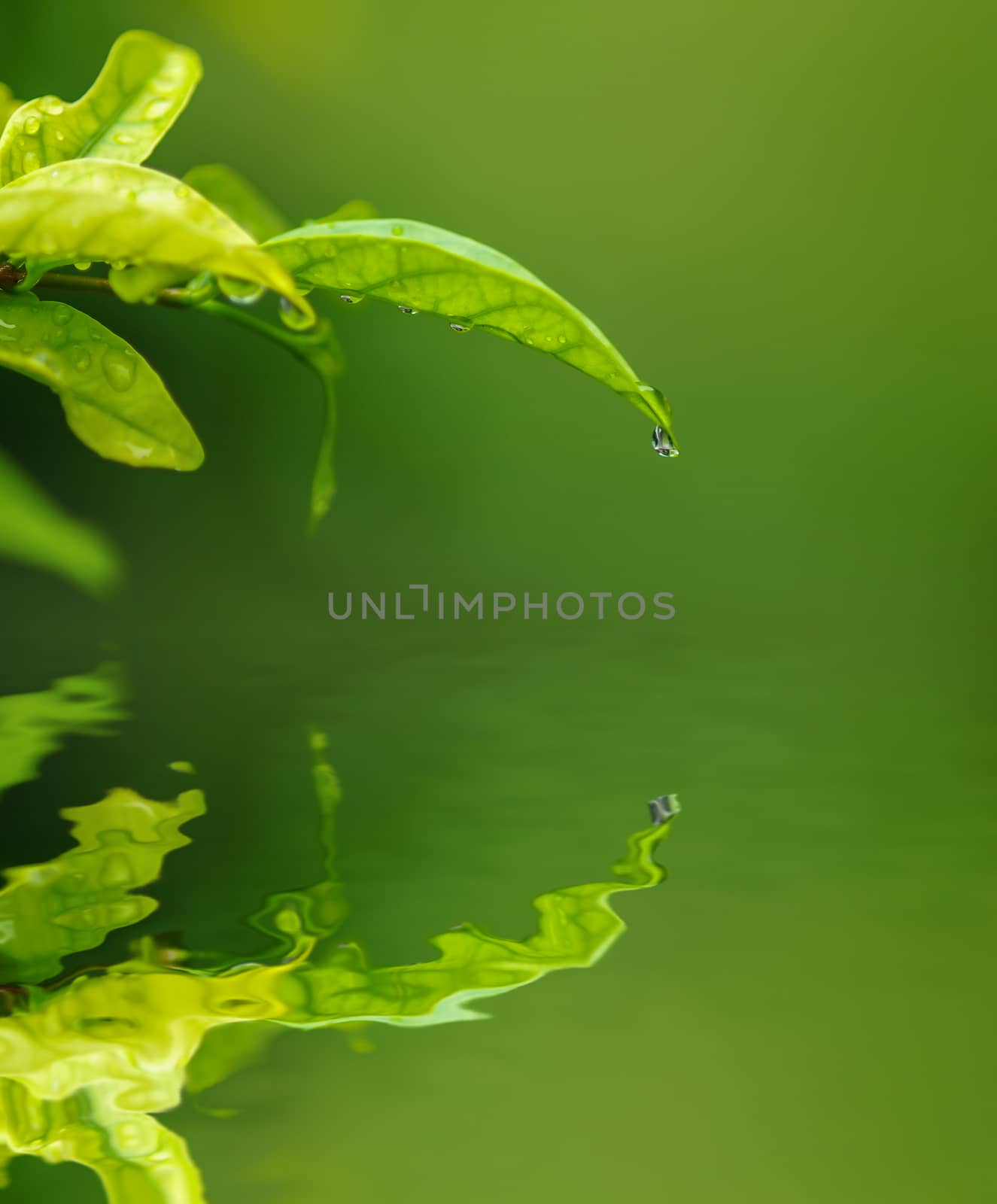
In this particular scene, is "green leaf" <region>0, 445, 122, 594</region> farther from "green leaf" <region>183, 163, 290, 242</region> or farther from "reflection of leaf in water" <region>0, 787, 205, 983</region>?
"reflection of leaf in water" <region>0, 787, 205, 983</region>

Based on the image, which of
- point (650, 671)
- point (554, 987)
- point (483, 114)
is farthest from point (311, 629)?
point (554, 987)

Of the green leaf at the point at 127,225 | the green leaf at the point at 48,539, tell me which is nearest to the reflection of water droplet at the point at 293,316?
the green leaf at the point at 127,225

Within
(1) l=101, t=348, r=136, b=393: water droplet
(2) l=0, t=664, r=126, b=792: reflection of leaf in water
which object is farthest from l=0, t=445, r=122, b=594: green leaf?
(1) l=101, t=348, r=136, b=393: water droplet

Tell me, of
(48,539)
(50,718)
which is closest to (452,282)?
(50,718)

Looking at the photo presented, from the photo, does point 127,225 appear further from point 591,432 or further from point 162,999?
point 591,432

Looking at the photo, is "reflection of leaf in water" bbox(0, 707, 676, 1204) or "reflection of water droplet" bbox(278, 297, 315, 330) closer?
"reflection of leaf in water" bbox(0, 707, 676, 1204)
